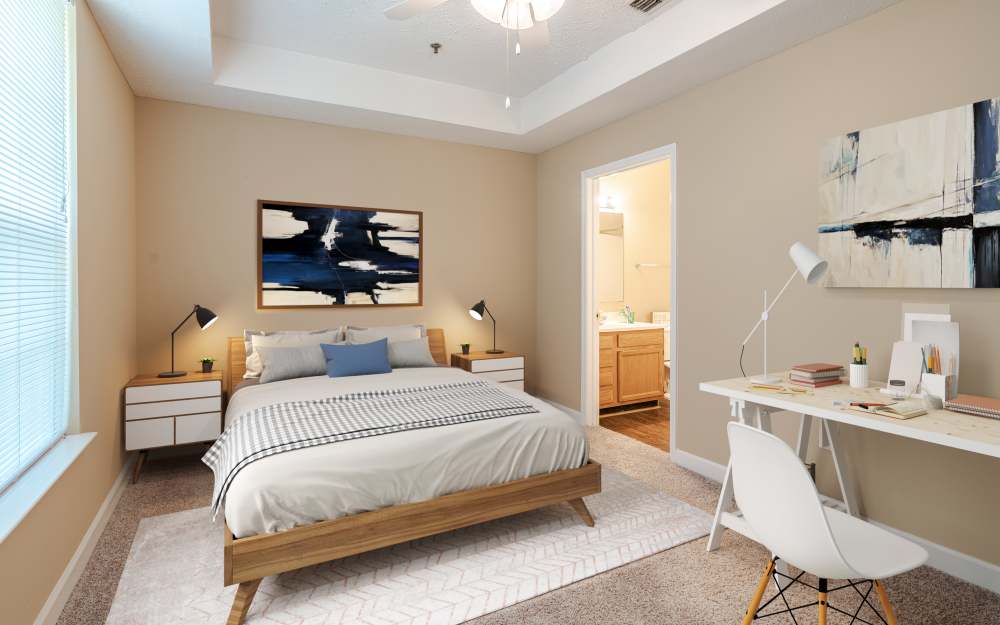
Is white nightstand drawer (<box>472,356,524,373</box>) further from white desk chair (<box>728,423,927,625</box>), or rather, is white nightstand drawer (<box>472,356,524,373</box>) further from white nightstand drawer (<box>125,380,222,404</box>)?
white desk chair (<box>728,423,927,625</box>)

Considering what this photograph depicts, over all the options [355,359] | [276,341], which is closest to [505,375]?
[355,359]

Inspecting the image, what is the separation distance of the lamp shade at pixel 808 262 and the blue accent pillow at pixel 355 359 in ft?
9.13

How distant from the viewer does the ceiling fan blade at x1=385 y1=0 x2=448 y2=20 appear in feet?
7.11

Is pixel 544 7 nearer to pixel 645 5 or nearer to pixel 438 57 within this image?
pixel 645 5

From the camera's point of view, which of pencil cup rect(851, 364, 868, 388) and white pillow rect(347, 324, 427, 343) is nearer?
pencil cup rect(851, 364, 868, 388)

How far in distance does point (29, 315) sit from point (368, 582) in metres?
1.72

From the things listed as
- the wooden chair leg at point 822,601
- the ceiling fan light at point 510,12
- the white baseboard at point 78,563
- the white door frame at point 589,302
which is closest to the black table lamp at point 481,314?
the white door frame at point 589,302

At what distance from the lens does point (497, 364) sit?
15.5ft

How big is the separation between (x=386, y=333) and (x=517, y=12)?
2789 mm

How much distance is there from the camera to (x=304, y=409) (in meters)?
2.86

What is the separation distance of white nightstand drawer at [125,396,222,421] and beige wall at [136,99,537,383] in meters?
0.56

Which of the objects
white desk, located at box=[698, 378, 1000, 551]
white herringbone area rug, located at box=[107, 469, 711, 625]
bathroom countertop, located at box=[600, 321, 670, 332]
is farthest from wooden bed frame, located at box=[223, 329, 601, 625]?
bathroom countertop, located at box=[600, 321, 670, 332]

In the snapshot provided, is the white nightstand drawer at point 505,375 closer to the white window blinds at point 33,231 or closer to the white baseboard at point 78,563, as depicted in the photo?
the white baseboard at point 78,563

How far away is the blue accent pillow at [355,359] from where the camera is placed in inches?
150
